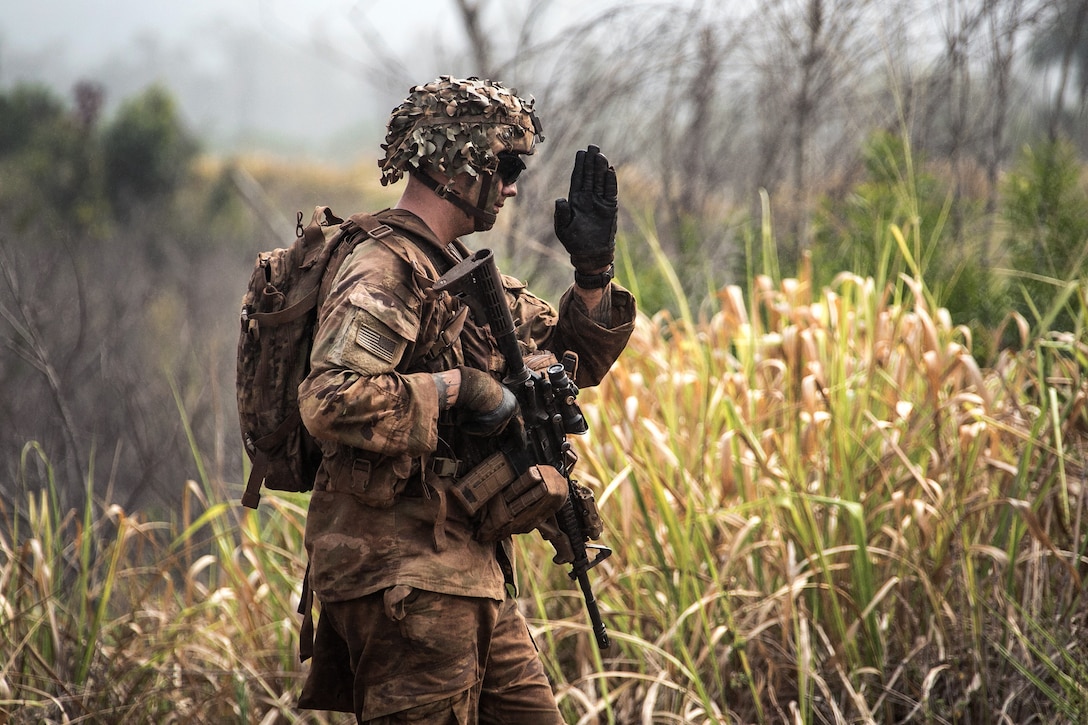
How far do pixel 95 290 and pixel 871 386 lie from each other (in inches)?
567

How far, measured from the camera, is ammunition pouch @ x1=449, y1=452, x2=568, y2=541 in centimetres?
221

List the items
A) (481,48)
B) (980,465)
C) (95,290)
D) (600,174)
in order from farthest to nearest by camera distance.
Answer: (95,290) < (481,48) < (980,465) < (600,174)

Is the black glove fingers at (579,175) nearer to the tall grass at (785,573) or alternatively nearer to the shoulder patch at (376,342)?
the shoulder patch at (376,342)

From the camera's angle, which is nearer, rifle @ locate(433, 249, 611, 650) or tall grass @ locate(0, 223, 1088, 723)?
rifle @ locate(433, 249, 611, 650)

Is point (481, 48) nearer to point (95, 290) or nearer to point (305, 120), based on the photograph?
point (95, 290)

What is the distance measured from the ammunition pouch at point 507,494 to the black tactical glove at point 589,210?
0.55 metres

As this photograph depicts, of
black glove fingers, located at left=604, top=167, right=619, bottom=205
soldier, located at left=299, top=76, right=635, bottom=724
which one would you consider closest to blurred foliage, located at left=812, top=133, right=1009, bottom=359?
black glove fingers, located at left=604, top=167, right=619, bottom=205

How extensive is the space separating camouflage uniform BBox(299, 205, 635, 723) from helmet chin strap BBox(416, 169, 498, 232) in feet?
0.28

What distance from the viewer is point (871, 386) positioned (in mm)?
3600

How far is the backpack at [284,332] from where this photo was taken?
2.24 meters

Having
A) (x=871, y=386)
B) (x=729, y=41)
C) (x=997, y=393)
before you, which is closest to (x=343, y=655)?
(x=871, y=386)

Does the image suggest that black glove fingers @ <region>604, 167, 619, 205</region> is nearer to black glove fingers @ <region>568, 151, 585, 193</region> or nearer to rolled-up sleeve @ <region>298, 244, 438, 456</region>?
black glove fingers @ <region>568, 151, 585, 193</region>

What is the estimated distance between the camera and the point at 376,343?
6.70 feet

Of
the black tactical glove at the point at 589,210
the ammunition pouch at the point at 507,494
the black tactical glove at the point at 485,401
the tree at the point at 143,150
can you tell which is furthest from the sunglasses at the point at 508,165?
the tree at the point at 143,150
